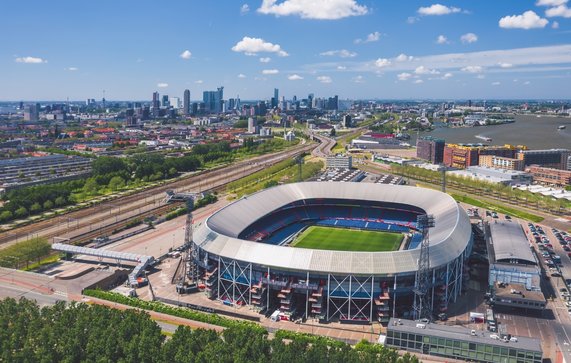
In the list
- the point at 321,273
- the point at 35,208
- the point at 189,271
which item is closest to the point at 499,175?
the point at 321,273

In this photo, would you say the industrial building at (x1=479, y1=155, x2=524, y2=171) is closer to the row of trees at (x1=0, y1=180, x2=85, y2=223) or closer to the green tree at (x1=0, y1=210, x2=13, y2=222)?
the row of trees at (x1=0, y1=180, x2=85, y2=223)

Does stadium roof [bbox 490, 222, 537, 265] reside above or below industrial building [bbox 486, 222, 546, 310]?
above

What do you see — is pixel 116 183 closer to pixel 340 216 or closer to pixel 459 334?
pixel 340 216

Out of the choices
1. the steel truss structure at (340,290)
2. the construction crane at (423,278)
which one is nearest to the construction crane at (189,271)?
the steel truss structure at (340,290)

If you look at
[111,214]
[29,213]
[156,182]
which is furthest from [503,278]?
[156,182]

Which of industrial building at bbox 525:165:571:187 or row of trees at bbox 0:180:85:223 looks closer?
row of trees at bbox 0:180:85:223

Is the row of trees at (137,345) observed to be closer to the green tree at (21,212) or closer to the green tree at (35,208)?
the green tree at (21,212)

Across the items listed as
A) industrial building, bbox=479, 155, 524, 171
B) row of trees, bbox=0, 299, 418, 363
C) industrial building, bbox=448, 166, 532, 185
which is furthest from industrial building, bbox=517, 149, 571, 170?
row of trees, bbox=0, 299, 418, 363
